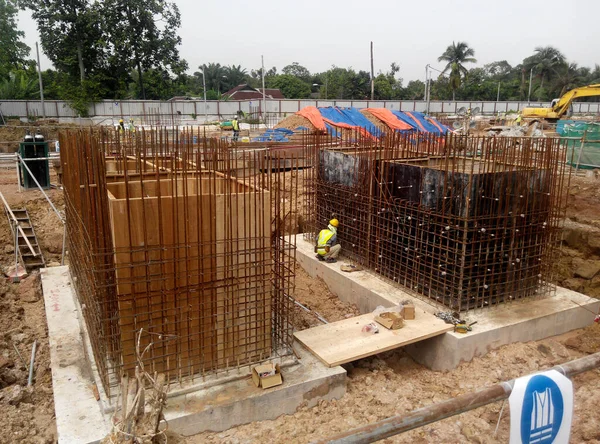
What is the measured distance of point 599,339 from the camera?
26.1ft

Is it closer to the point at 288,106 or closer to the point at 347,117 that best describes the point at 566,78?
the point at 288,106

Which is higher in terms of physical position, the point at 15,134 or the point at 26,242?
the point at 15,134

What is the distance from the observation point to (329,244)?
34.0 feet

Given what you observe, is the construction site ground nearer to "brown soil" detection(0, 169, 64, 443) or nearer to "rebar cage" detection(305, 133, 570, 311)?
"brown soil" detection(0, 169, 64, 443)

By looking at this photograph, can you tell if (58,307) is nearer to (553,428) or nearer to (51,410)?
(51,410)

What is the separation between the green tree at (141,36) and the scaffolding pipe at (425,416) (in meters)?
43.2

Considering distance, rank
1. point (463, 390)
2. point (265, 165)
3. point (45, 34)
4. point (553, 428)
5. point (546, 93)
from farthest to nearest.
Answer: point (546, 93), point (45, 34), point (463, 390), point (265, 165), point (553, 428)

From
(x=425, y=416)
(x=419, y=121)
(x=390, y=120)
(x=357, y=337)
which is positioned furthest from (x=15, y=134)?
(x=425, y=416)

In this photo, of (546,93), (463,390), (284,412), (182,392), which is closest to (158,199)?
(182,392)

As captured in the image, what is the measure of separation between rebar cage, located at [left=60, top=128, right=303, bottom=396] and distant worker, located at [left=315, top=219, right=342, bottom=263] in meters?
4.05

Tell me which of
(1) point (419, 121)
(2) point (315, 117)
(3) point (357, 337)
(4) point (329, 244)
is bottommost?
(3) point (357, 337)

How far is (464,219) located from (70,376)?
5.96 m

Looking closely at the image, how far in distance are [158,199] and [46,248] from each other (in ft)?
28.1

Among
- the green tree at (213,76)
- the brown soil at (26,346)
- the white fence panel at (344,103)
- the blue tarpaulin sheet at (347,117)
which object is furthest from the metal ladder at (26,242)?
the green tree at (213,76)
